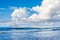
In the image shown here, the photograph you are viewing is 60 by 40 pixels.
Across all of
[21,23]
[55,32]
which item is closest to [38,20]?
[21,23]

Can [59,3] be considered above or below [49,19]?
above

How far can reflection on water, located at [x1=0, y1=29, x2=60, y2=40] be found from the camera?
4460mm

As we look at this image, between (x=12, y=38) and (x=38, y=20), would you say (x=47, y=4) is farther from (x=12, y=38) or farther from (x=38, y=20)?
(x=12, y=38)

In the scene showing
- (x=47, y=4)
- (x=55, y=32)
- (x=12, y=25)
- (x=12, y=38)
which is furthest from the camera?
(x=55, y=32)

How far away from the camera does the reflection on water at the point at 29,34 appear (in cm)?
446

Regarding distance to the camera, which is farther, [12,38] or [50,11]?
[12,38]

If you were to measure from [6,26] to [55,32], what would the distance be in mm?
1519

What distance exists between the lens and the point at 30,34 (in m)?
4.70

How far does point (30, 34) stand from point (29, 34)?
3 centimetres

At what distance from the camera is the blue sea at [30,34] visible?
4.45m

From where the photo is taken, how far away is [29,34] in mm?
4711

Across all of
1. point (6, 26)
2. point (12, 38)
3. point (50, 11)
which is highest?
point (50, 11)

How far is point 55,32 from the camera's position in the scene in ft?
16.1

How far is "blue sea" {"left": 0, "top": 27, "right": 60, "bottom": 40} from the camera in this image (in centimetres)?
445
